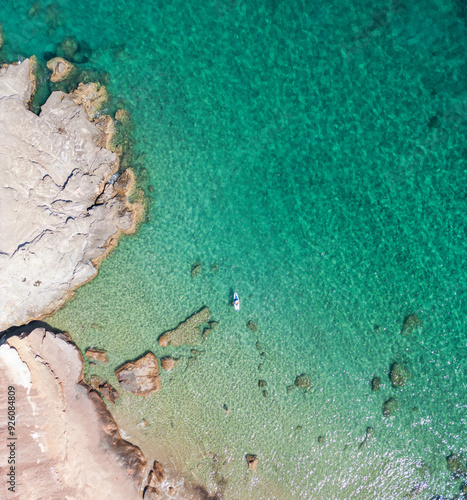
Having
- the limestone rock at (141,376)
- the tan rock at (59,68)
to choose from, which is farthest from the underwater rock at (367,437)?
the tan rock at (59,68)

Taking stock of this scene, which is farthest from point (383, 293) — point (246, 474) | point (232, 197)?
point (246, 474)

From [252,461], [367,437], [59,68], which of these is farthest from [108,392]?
[59,68]

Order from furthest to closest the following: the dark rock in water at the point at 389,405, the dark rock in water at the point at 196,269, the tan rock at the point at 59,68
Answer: the dark rock in water at the point at 389,405, the dark rock in water at the point at 196,269, the tan rock at the point at 59,68

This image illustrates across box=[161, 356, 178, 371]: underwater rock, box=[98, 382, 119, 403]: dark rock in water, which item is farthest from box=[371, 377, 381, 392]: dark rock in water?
box=[98, 382, 119, 403]: dark rock in water

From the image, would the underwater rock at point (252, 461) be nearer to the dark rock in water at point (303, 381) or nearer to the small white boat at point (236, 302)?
the dark rock in water at point (303, 381)

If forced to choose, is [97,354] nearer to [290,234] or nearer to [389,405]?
[290,234]

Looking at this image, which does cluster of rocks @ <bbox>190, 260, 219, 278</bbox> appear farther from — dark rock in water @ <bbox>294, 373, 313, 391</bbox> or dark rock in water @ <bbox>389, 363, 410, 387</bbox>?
dark rock in water @ <bbox>389, 363, 410, 387</bbox>
